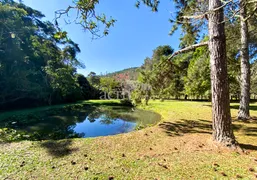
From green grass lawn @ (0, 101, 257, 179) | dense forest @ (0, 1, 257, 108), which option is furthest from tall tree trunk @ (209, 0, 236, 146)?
dense forest @ (0, 1, 257, 108)

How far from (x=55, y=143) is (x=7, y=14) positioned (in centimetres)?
1592

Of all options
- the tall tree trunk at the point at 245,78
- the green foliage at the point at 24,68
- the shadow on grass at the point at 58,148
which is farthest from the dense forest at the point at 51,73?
the shadow on grass at the point at 58,148

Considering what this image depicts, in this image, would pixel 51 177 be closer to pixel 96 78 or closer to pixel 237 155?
pixel 237 155

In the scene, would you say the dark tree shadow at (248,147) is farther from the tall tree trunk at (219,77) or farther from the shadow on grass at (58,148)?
the shadow on grass at (58,148)

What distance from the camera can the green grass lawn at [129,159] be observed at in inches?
109

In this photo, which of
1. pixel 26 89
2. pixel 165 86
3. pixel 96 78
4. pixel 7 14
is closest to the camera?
pixel 165 86

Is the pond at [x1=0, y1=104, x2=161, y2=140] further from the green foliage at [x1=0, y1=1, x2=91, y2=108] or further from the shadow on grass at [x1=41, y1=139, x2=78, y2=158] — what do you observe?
the green foliage at [x1=0, y1=1, x2=91, y2=108]

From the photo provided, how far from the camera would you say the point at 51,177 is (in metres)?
2.72

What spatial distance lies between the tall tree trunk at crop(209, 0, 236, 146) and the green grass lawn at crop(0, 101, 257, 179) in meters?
0.48

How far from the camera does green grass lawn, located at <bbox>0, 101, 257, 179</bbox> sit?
2771 mm

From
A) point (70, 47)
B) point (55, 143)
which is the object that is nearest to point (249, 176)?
point (55, 143)

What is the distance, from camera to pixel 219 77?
12.1 feet

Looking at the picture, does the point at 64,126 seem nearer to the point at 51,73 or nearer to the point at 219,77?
the point at 219,77

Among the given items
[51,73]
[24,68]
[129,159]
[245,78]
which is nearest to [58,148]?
[129,159]
